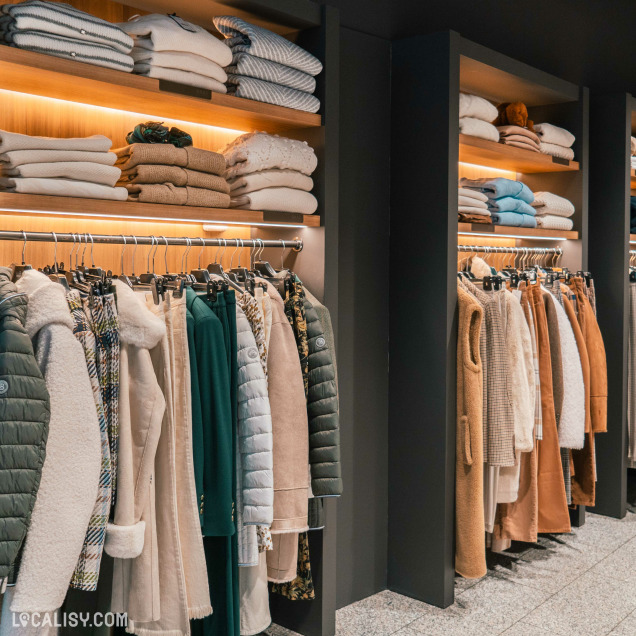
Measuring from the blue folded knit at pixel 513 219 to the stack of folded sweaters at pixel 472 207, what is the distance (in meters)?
0.11

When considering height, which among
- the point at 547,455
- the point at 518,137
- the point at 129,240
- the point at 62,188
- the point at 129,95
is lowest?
the point at 547,455

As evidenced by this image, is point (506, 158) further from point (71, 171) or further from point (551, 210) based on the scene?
point (71, 171)

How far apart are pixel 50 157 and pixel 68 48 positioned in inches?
12.4

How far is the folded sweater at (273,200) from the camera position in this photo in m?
2.62

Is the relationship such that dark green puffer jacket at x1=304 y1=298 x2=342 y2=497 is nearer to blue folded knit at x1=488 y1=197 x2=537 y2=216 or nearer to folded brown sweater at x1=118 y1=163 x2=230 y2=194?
folded brown sweater at x1=118 y1=163 x2=230 y2=194

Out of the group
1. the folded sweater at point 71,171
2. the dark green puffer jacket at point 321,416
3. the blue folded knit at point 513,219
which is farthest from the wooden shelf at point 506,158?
the folded sweater at point 71,171

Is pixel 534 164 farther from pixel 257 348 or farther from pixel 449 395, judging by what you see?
pixel 257 348

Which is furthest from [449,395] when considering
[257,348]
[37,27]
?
[37,27]

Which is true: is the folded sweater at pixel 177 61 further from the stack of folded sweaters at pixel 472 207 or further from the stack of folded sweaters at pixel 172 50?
the stack of folded sweaters at pixel 472 207

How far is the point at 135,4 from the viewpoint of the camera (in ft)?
8.22

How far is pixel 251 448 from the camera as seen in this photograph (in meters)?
2.29

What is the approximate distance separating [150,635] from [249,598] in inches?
20.7

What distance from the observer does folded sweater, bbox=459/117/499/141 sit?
133 inches

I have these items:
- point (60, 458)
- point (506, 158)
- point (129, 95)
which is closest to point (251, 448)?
point (60, 458)
